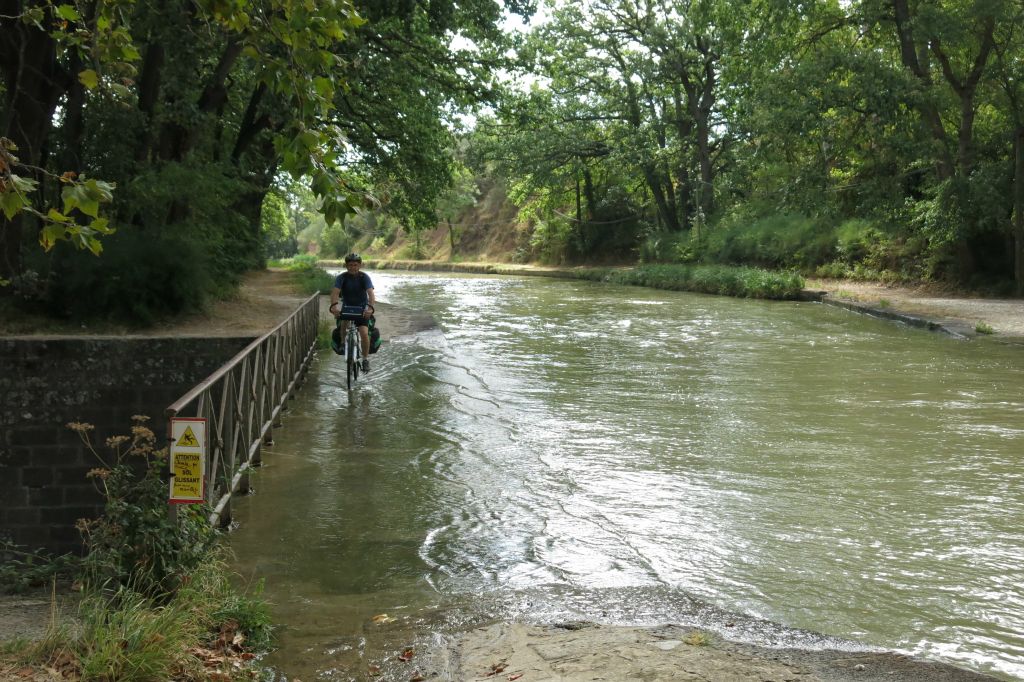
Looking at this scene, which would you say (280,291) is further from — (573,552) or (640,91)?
(640,91)

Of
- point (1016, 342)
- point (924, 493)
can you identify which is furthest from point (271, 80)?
point (1016, 342)

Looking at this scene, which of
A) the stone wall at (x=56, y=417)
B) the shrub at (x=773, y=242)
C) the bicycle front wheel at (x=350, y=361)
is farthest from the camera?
the shrub at (x=773, y=242)

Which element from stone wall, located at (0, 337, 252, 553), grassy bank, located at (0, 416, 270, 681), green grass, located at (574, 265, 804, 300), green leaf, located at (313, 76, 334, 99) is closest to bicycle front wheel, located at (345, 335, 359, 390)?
stone wall, located at (0, 337, 252, 553)

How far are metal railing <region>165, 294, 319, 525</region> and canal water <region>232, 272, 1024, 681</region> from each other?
0.30 metres

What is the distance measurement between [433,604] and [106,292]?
408 inches

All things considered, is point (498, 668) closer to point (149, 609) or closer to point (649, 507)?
point (149, 609)

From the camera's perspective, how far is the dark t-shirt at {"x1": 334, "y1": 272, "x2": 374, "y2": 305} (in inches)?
501

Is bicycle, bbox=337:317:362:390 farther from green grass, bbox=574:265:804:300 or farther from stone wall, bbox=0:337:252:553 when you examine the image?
green grass, bbox=574:265:804:300

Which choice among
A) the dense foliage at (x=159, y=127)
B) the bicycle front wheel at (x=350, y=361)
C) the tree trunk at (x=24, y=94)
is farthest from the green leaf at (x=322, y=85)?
the tree trunk at (x=24, y=94)

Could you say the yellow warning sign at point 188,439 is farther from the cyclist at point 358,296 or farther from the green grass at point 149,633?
the cyclist at point 358,296

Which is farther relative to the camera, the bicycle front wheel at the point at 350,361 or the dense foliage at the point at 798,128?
the dense foliage at the point at 798,128

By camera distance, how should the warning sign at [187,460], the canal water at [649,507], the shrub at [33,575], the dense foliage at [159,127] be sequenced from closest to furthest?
1. the warning sign at [187,460]
2. the canal water at [649,507]
3. the shrub at [33,575]
4. the dense foliage at [159,127]

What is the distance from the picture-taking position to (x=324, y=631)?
4.95m

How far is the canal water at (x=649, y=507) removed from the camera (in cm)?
518
